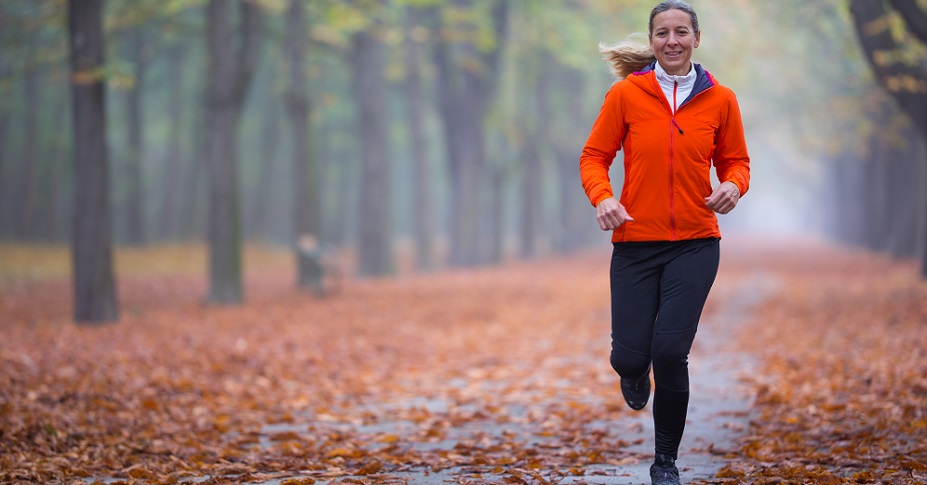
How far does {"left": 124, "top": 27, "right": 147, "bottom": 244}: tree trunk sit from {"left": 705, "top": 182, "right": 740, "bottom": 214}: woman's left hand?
2665cm

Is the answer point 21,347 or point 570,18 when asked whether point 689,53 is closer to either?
point 21,347

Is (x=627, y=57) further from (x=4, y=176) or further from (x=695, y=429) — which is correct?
(x=4, y=176)

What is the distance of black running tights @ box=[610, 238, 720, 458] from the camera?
4477 millimetres

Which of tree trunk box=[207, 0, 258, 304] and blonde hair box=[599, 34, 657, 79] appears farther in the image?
tree trunk box=[207, 0, 258, 304]

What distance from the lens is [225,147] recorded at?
16234 mm

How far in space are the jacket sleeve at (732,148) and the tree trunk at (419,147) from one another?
20.8 m

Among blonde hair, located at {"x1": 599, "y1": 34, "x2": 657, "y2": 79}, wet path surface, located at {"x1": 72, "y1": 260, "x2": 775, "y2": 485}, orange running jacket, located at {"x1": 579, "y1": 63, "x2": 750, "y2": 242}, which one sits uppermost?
blonde hair, located at {"x1": 599, "y1": 34, "x2": 657, "y2": 79}

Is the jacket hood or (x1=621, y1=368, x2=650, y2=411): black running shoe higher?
the jacket hood

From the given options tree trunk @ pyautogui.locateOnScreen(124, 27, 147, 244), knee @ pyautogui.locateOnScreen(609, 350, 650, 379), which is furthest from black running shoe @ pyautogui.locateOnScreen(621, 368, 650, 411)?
tree trunk @ pyautogui.locateOnScreen(124, 27, 147, 244)

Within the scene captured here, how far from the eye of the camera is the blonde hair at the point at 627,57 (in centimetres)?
484

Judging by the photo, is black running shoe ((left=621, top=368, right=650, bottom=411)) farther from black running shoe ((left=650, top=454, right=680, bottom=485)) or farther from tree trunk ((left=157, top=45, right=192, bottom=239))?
tree trunk ((left=157, top=45, right=192, bottom=239))

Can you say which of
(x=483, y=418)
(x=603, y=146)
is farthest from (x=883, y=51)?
(x=603, y=146)

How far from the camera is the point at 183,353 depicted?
1026cm

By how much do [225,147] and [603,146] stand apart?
12.5m
